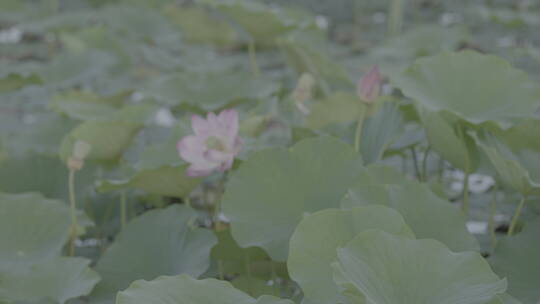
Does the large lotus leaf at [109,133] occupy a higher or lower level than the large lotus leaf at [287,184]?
lower

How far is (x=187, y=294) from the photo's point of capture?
0.80m

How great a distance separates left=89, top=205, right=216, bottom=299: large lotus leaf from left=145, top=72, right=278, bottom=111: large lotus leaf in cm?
52

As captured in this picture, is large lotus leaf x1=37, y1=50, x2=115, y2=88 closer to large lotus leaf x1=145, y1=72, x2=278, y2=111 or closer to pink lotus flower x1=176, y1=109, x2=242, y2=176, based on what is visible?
large lotus leaf x1=145, y1=72, x2=278, y2=111

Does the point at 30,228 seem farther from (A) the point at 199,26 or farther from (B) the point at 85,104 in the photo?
(A) the point at 199,26

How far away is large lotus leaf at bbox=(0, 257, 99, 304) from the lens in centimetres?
101

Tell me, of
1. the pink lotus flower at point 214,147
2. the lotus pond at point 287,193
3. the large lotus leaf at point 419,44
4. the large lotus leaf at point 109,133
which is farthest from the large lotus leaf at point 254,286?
the large lotus leaf at point 419,44

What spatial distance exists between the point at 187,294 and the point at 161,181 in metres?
0.41

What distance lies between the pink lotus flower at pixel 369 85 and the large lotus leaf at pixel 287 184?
0.41 feet

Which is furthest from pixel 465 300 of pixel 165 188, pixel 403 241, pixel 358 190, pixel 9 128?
pixel 9 128

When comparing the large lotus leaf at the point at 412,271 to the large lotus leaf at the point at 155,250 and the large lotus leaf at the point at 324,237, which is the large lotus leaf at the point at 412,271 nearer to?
the large lotus leaf at the point at 324,237

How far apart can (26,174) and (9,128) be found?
101 centimetres

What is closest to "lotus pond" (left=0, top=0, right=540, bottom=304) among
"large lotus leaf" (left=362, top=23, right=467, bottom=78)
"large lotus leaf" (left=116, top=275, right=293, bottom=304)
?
"large lotus leaf" (left=116, top=275, right=293, bottom=304)

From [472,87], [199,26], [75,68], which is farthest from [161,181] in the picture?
[199,26]

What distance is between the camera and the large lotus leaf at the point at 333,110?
5.55ft
